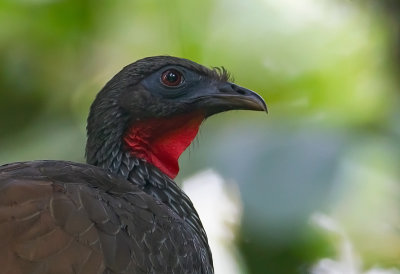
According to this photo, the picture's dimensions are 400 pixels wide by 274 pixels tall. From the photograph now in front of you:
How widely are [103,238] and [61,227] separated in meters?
0.15

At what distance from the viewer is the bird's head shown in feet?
13.9

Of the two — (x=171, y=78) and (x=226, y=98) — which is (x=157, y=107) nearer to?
(x=171, y=78)

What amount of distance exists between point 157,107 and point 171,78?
0.14 metres

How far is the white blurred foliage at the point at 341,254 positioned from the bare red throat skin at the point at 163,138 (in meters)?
0.73

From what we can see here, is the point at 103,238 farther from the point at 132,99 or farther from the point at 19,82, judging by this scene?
the point at 19,82

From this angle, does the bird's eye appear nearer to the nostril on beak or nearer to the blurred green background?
the nostril on beak

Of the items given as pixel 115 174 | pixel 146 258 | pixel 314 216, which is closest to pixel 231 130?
pixel 314 216

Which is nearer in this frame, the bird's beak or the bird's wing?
the bird's wing

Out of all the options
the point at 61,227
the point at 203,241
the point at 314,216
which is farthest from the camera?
the point at 314,216

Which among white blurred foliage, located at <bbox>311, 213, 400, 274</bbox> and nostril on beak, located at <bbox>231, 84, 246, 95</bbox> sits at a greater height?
nostril on beak, located at <bbox>231, 84, 246, 95</bbox>

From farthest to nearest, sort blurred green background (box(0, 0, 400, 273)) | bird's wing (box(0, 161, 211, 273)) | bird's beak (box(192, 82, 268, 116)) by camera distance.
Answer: blurred green background (box(0, 0, 400, 273))
bird's beak (box(192, 82, 268, 116))
bird's wing (box(0, 161, 211, 273))

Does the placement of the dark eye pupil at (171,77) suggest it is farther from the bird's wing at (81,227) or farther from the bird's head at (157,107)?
the bird's wing at (81,227)

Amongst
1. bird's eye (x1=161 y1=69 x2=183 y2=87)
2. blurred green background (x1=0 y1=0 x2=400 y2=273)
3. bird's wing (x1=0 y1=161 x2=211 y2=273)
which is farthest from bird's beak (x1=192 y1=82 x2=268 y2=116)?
bird's wing (x1=0 y1=161 x2=211 y2=273)

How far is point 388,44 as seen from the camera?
5035 millimetres
